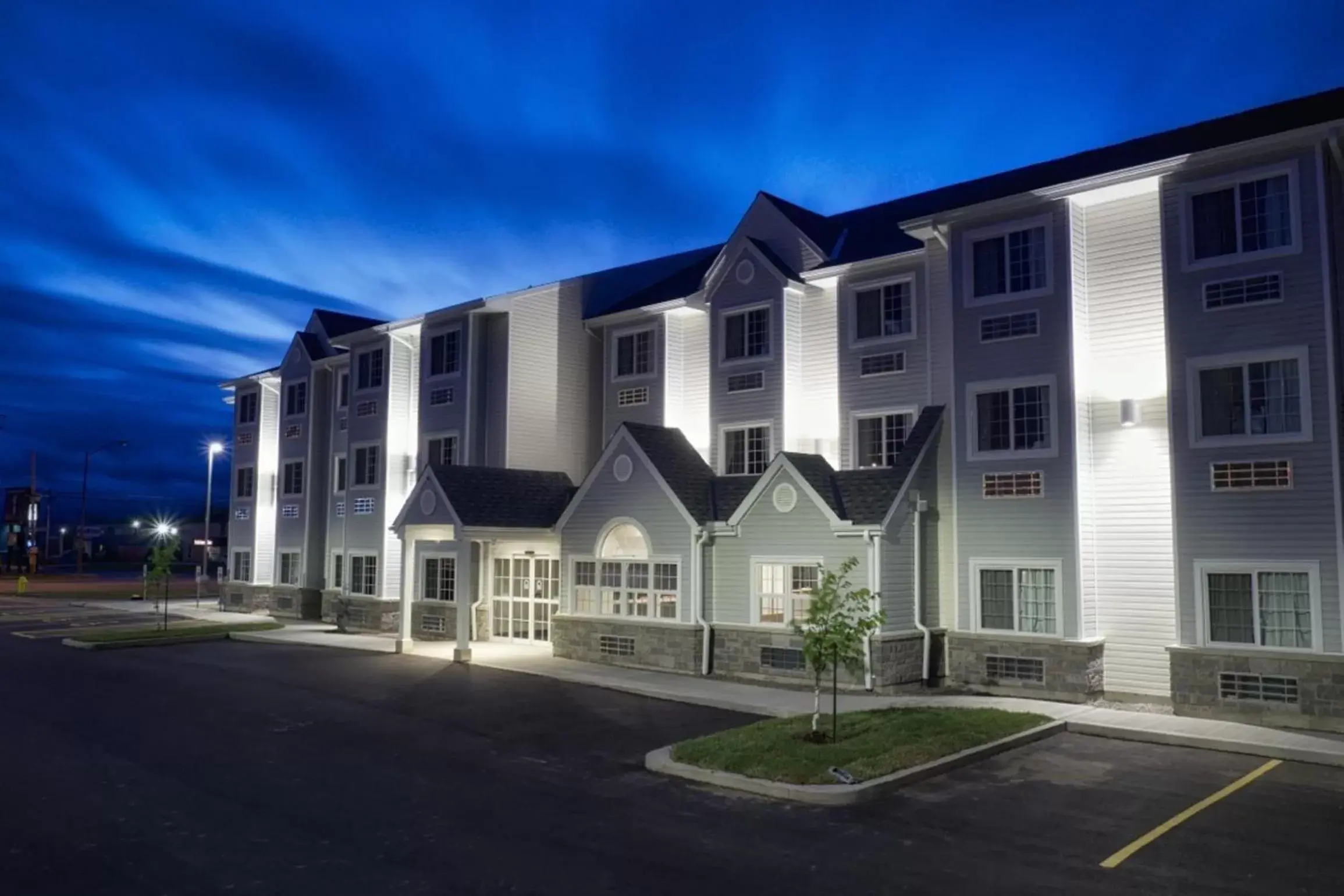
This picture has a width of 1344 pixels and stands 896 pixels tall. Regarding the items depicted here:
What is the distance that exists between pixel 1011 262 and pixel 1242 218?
4229 millimetres

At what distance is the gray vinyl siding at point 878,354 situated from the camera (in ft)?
74.5

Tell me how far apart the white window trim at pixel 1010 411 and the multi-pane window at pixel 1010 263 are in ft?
6.06

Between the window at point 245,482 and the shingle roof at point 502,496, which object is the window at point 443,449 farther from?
the window at point 245,482

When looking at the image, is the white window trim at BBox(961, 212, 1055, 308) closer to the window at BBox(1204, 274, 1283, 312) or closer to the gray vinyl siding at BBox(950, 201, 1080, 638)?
the gray vinyl siding at BBox(950, 201, 1080, 638)

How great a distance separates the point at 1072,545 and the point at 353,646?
19.5 metres

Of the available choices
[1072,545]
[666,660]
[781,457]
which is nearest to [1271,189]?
[1072,545]

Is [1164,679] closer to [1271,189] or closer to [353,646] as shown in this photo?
[1271,189]

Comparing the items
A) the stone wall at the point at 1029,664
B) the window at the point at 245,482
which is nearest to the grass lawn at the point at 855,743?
the stone wall at the point at 1029,664

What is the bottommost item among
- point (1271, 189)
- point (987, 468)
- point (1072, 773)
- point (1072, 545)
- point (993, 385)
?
point (1072, 773)

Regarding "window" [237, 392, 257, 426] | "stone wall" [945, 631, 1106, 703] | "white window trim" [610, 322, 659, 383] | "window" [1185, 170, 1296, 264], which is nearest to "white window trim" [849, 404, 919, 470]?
"stone wall" [945, 631, 1106, 703]

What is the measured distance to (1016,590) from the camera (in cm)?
1986

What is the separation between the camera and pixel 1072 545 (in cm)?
1912

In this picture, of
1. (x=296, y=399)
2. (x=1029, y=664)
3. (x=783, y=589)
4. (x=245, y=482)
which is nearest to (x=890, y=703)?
(x=1029, y=664)

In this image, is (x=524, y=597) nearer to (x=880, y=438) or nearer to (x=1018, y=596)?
(x=880, y=438)
